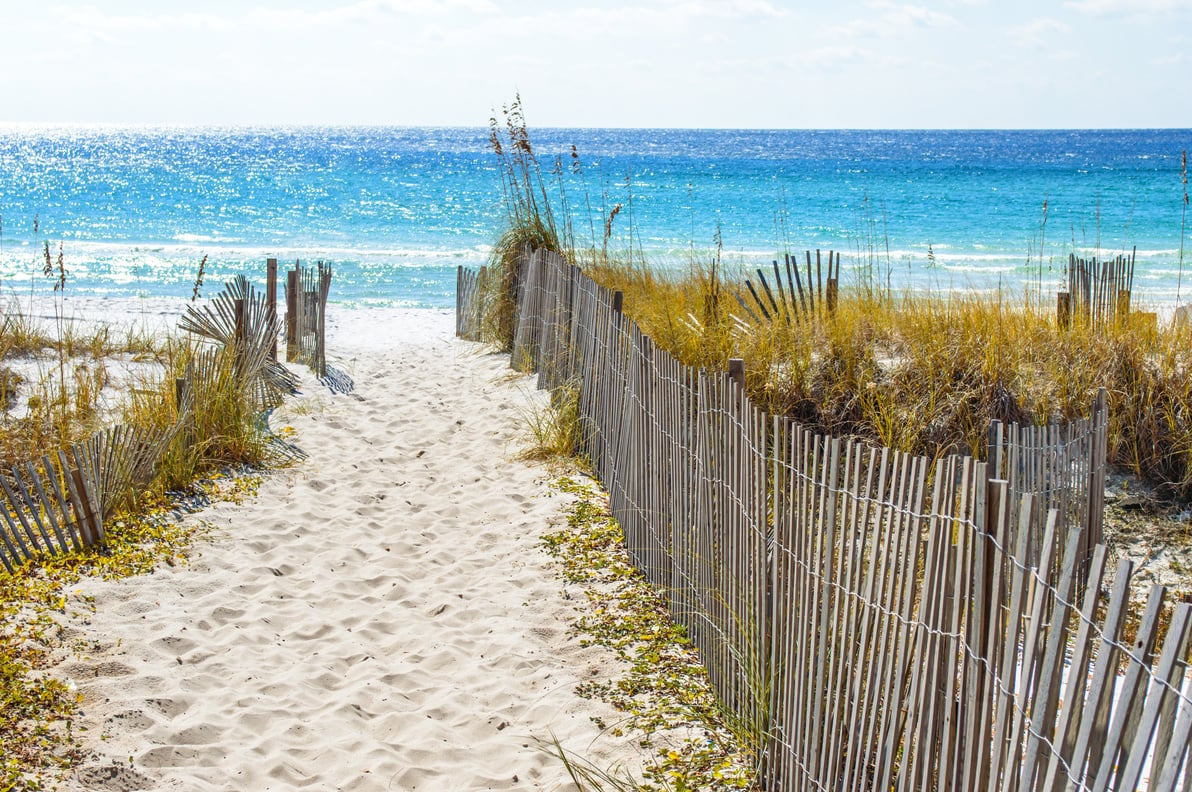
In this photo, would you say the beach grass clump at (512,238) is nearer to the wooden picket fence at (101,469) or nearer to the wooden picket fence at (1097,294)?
the wooden picket fence at (101,469)

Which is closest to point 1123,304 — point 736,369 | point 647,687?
point 736,369

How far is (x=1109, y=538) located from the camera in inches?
202

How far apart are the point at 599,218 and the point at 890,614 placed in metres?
25.1

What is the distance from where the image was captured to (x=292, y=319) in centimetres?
912

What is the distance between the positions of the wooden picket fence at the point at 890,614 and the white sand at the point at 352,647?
60 centimetres

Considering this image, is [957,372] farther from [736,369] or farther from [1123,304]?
[736,369]

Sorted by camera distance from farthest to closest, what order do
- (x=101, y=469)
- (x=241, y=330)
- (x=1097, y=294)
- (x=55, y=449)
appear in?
1. (x=241, y=330)
2. (x=1097, y=294)
3. (x=55, y=449)
4. (x=101, y=469)

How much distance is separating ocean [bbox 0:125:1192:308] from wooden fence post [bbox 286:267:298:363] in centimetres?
214

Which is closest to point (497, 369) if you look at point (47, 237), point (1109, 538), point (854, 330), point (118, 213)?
point (854, 330)

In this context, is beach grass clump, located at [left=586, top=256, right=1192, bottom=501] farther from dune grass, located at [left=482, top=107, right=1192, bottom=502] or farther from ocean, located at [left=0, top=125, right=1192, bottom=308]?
ocean, located at [left=0, top=125, right=1192, bottom=308]

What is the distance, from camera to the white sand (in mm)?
3082

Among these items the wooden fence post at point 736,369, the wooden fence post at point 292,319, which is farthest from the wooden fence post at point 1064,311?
the wooden fence post at point 292,319

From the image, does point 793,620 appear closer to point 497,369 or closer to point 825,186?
point 497,369

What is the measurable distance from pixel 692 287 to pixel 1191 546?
4171 millimetres
